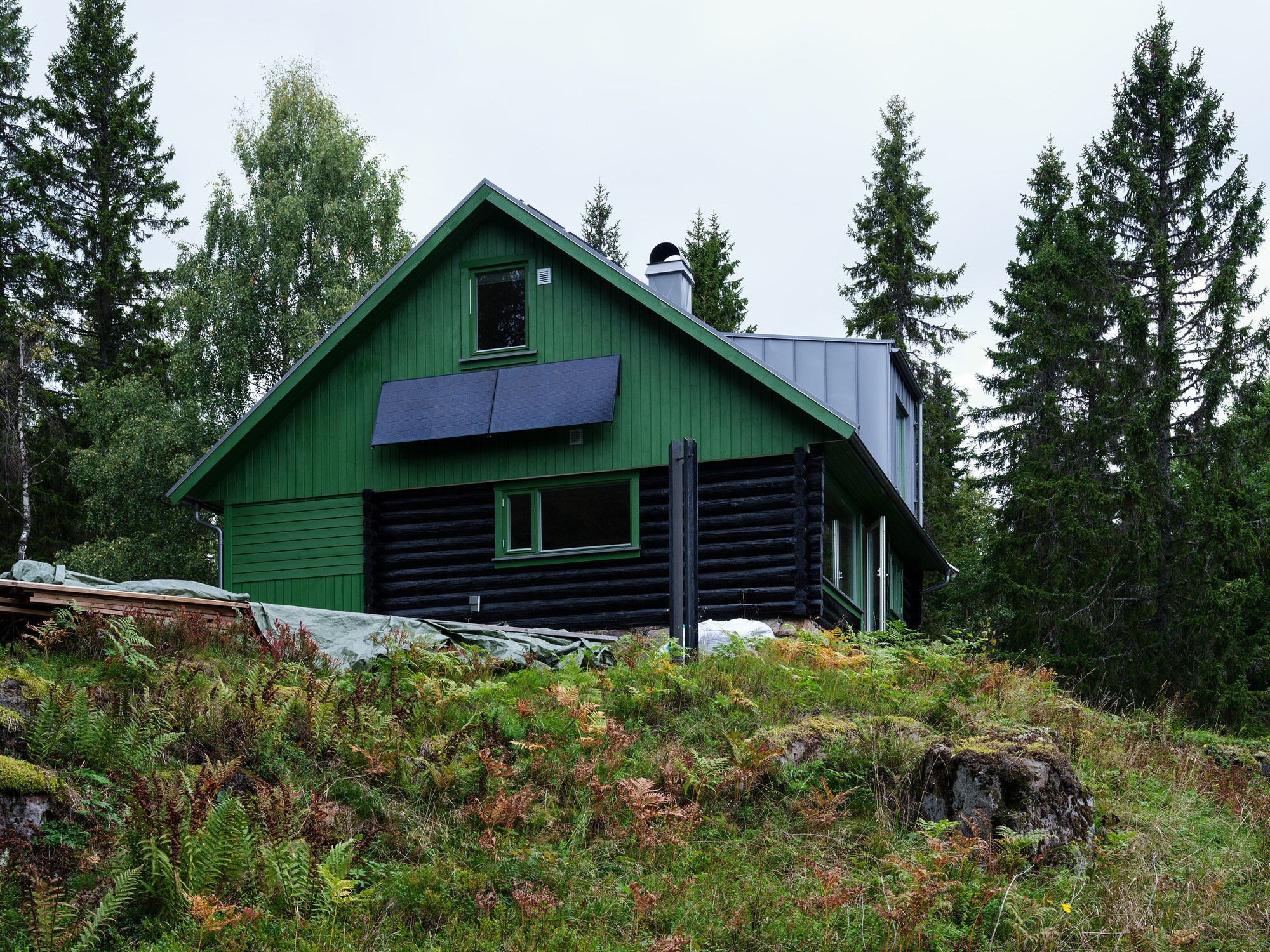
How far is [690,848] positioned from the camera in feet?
20.3

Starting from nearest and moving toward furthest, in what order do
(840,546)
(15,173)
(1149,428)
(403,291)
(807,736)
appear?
(807,736), (403,291), (840,546), (1149,428), (15,173)

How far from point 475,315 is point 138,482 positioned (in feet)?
41.0

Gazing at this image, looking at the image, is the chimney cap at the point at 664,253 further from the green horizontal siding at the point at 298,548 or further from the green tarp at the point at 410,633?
the green tarp at the point at 410,633

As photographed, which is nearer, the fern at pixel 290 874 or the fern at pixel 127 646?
the fern at pixel 290 874

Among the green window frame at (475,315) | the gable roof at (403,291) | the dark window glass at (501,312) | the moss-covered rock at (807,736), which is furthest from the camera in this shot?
the dark window glass at (501,312)

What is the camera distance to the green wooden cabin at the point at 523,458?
48.6 feet

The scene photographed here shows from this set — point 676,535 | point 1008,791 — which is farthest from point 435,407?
point 1008,791

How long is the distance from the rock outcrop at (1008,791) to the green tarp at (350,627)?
14.4ft

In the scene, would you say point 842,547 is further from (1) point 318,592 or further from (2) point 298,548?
(2) point 298,548

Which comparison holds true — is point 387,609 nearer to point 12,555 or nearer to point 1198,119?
point 12,555

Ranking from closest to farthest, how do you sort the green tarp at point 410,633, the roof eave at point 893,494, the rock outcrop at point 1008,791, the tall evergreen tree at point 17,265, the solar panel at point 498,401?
the rock outcrop at point 1008,791 → the green tarp at point 410,633 → the roof eave at point 893,494 → the solar panel at point 498,401 → the tall evergreen tree at point 17,265

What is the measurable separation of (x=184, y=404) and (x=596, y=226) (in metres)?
20.5

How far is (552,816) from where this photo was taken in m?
6.31

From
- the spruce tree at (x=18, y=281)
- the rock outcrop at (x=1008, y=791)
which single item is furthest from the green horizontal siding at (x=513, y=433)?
the spruce tree at (x=18, y=281)
